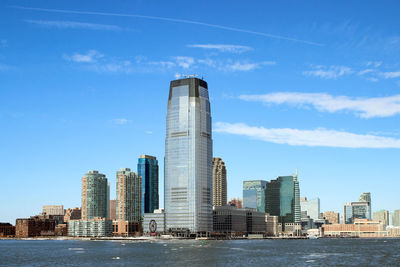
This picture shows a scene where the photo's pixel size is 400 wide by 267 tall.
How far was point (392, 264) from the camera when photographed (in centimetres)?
16075

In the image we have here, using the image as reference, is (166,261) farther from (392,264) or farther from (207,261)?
(392,264)

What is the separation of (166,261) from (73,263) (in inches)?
1119

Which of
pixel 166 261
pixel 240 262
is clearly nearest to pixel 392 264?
pixel 240 262

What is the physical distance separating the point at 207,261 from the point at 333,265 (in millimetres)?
38298

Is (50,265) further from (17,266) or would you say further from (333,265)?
(333,265)

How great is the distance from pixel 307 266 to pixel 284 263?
12542 mm

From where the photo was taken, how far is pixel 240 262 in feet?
550

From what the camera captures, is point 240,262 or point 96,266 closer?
point 96,266

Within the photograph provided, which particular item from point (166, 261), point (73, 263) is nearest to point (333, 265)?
point (166, 261)

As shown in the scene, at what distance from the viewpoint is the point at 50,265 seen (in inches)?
6388

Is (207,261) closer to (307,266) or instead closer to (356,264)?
(307,266)

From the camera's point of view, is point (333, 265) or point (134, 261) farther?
point (134, 261)

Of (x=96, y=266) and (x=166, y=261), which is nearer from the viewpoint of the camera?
(x=96, y=266)

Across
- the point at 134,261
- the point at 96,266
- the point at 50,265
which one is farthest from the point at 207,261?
the point at 50,265
